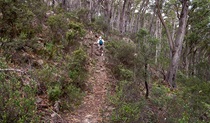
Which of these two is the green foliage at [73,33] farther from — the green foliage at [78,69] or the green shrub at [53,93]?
the green shrub at [53,93]

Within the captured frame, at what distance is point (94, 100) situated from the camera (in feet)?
21.7

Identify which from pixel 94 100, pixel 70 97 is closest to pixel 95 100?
pixel 94 100

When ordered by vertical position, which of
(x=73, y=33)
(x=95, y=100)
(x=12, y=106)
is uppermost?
(x=73, y=33)

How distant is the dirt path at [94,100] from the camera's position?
540 centimetres

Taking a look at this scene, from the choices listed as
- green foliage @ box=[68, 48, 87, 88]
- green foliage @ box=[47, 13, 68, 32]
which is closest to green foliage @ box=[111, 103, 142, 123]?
green foliage @ box=[68, 48, 87, 88]

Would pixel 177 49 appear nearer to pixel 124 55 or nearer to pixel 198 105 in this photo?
pixel 124 55

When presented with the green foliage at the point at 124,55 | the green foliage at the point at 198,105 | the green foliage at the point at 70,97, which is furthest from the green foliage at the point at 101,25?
the green foliage at the point at 70,97

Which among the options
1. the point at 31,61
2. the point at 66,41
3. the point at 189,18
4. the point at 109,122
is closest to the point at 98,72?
the point at 66,41

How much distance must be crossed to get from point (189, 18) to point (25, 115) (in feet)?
52.5

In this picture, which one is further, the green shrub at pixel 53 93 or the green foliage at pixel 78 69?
the green foliage at pixel 78 69

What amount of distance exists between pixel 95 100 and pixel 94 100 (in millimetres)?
37

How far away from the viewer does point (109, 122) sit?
16.1 ft

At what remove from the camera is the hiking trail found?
212 inches

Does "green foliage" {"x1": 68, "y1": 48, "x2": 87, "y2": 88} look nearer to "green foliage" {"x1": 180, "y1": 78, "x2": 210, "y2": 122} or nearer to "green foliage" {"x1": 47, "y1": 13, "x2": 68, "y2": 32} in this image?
"green foliage" {"x1": 47, "y1": 13, "x2": 68, "y2": 32}
